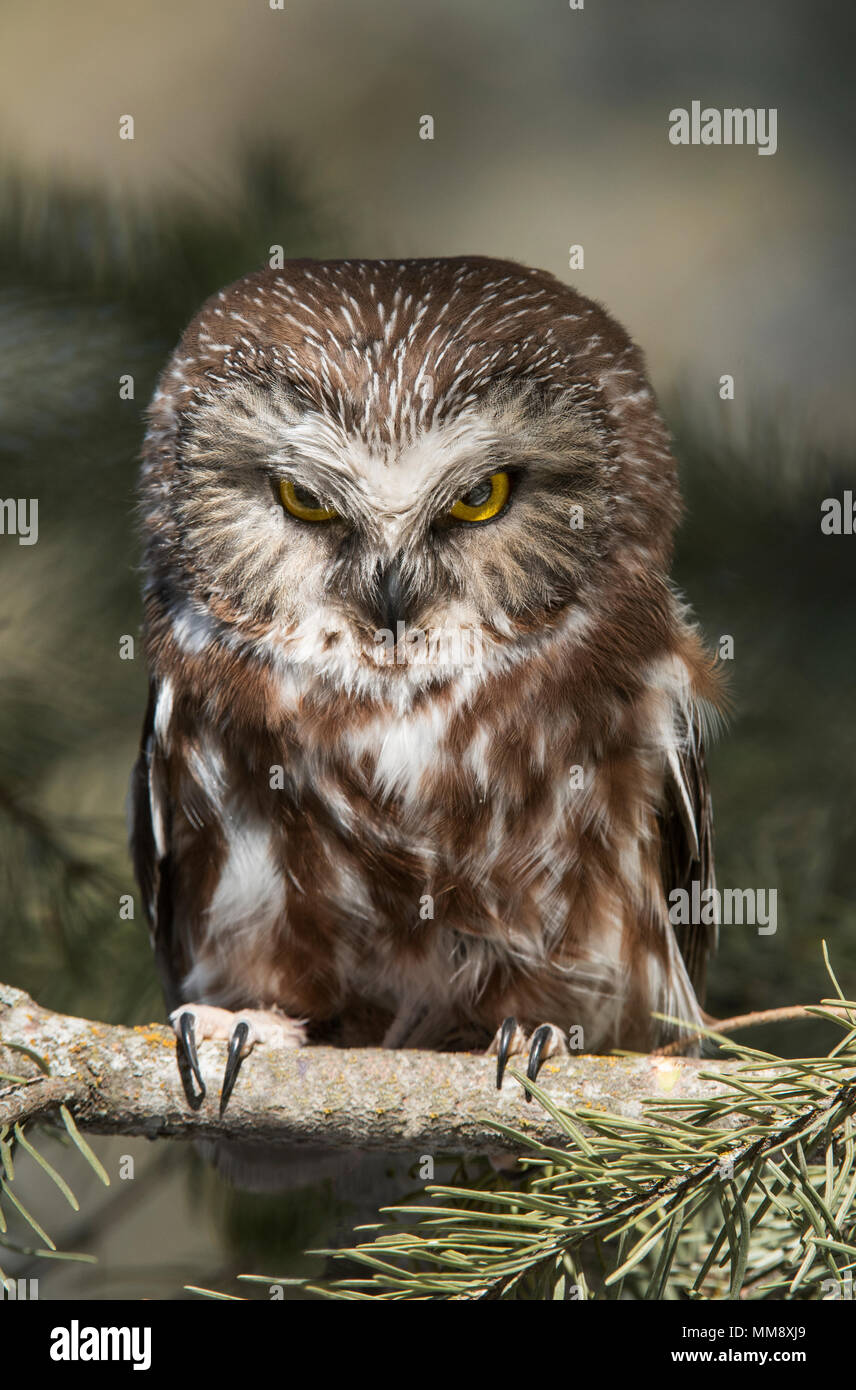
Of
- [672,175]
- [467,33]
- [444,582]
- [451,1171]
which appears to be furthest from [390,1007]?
[672,175]

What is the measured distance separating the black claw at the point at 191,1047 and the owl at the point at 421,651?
7 cm

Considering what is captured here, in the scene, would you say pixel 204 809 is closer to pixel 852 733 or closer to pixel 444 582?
pixel 444 582

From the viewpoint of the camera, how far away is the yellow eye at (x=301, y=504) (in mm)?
1710

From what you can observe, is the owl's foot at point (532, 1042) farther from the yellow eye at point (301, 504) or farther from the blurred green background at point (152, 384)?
the yellow eye at point (301, 504)

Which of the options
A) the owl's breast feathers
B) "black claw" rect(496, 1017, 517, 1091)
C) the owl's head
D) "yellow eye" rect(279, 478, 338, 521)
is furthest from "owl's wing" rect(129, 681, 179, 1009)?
"black claw" rect(496, 1017, 517, 1091)

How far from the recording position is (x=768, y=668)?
1.99 metres

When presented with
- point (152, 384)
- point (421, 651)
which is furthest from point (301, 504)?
point (152, 384)

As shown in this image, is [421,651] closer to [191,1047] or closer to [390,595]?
[390,595]

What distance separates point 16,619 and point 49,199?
2.27 ft

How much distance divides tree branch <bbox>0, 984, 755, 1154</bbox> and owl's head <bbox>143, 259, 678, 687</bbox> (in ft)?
2.07

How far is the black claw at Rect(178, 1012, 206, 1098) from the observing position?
1.38m

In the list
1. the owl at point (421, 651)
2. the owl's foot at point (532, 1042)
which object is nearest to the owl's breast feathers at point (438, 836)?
the owl at point (421, 651)

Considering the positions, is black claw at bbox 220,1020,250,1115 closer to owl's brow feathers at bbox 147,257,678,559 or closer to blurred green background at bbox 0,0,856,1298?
blurred green background at bbox 0,0,856,1298

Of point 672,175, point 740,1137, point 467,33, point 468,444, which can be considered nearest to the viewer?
point 740,1137
